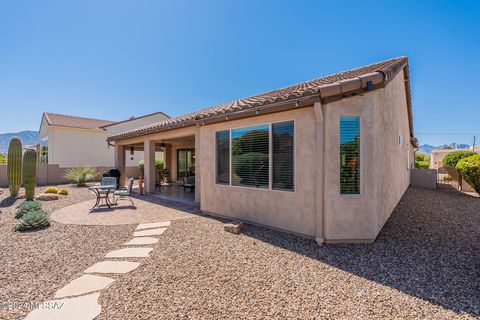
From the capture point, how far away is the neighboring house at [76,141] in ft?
75.7

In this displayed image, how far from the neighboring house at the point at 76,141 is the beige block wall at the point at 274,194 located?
18657 mm

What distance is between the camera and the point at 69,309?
3.28 m

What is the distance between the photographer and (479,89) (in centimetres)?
2295

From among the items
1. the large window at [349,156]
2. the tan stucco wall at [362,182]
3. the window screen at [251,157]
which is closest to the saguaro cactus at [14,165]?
the window screen at [251,157]

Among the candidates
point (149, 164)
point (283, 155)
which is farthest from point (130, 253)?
point (149, 164)

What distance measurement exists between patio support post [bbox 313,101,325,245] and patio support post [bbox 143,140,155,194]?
421 inches

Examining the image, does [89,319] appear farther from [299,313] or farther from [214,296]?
[299,313]

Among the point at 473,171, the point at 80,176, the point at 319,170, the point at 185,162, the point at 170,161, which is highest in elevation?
the point at 170,161

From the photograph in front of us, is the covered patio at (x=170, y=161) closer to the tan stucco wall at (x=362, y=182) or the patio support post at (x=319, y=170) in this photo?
the patio support post at (x=319, y=170)

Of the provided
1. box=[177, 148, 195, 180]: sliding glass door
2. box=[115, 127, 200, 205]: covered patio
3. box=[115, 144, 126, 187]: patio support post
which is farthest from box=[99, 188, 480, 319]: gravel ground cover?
box=[177, 148, 195, 180]: sliding glass door

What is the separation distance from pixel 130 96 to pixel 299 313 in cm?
2214

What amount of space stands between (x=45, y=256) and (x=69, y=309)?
279cm

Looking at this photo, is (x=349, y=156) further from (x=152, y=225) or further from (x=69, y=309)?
(x=152, y=225)

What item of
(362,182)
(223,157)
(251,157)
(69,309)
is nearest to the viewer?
(69,309)
